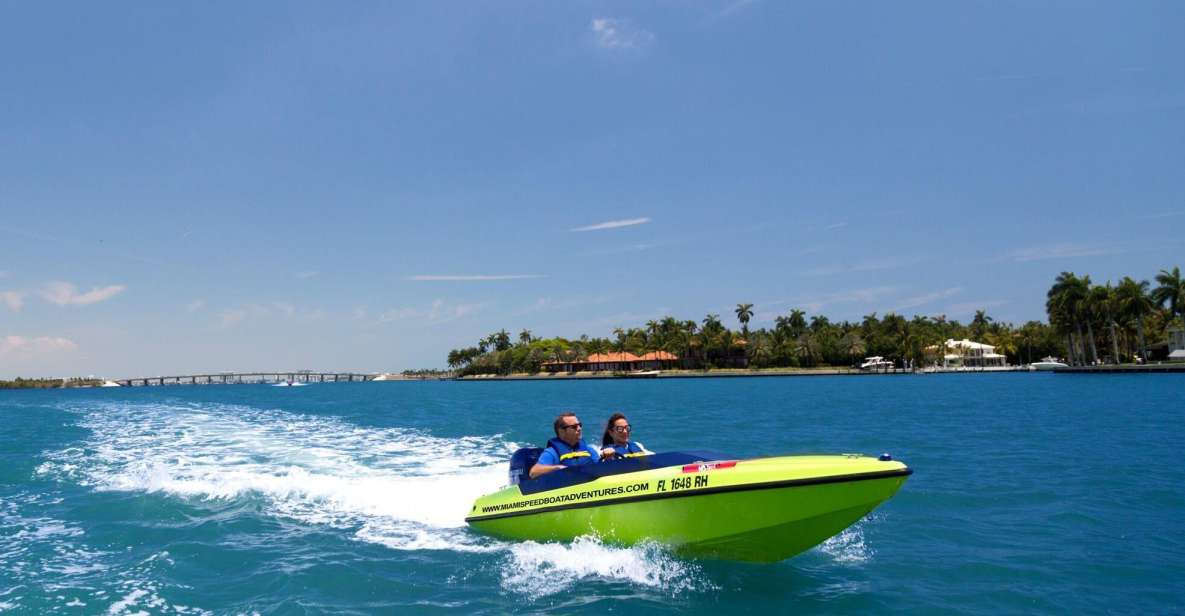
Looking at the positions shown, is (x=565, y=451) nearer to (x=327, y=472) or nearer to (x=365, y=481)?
(x=365, y=481)

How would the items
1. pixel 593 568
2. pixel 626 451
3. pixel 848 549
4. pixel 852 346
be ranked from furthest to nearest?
pixel 852 346
pixel 626 451
pixel 848 549
pixel 593 568

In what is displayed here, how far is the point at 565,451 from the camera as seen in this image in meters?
10.5

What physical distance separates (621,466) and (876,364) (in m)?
117

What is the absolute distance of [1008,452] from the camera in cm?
1838

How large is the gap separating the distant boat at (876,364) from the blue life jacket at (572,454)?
114961 millimetres

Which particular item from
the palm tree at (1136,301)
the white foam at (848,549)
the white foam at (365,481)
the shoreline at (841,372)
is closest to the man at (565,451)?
the white foam at (365,481)

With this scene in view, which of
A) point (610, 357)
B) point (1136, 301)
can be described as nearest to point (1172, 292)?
point (1136, 301)

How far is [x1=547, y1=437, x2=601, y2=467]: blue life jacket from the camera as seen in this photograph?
10.4 meters

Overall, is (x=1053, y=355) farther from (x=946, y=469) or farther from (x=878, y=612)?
(x=878, y=612)

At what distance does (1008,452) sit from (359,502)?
606 inches

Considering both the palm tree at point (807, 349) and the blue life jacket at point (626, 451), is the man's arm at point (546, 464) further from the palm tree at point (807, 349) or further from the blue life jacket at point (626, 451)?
the palm tree at point (807, 349)

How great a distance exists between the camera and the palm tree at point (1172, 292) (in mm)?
85000

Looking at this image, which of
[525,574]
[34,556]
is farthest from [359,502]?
[525,574]

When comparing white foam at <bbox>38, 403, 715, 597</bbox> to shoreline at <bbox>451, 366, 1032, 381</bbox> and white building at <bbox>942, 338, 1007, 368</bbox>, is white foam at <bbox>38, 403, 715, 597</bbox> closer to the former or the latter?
shoreline at <bbox>451, 366, 1032, 381</bbox>
